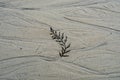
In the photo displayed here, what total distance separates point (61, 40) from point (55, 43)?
111 mm

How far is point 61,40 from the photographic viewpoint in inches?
126

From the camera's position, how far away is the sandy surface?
2732mm

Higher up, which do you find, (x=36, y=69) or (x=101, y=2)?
(x=101, y=2)

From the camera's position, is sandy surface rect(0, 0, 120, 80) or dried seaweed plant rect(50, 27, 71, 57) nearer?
sandy surface rect(0, 0, 120, 80)

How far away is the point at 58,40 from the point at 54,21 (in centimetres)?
55

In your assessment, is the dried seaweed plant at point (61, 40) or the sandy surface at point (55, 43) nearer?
the sandy surface at point (55, 43)

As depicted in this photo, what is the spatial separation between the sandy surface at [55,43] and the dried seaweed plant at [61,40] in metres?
0.06

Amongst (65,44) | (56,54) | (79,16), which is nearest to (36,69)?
(56,54)

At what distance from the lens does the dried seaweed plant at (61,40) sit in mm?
3011

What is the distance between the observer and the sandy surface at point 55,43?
273 cm

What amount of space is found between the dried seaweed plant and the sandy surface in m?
0.06

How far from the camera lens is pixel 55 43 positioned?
317 centimetres

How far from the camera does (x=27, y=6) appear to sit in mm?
4023

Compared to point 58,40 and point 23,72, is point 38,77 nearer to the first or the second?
point 23,72
